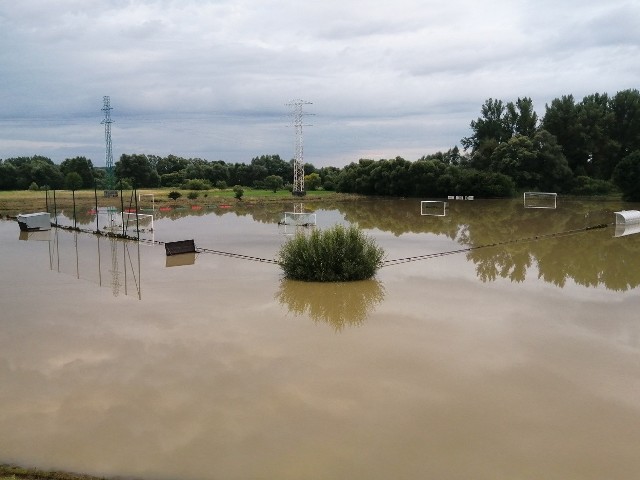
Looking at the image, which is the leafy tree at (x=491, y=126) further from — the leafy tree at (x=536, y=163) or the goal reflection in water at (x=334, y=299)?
the goal reflection in water at (x=334, y=299)

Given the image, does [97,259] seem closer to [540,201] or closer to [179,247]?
[179,247]

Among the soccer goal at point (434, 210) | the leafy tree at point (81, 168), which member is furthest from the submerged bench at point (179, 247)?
the leafy tree at point (81, 168)

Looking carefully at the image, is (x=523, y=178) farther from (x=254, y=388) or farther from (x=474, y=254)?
(x=254, y=388)

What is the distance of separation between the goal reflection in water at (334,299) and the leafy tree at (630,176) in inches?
1527

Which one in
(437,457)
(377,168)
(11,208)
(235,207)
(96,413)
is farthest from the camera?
(377,168)

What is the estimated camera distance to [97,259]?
70.2 ft

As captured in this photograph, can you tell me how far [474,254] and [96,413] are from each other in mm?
17144

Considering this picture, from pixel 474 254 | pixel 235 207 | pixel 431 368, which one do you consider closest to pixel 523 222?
pixel 474 254

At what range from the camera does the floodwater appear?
7.16 metres

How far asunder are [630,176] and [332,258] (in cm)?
3981

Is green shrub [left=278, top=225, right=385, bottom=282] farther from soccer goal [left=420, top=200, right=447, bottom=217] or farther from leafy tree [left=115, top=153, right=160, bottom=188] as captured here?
leafy tree [left=115, top=153, right=160, bottom=188]

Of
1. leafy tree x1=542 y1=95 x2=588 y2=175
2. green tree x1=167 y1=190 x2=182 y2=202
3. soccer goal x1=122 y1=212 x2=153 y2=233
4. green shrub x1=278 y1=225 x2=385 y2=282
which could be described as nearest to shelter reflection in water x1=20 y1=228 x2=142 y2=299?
soccer goal x1=122 y1=212 x2=153 y2=233

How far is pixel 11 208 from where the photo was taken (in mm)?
43250

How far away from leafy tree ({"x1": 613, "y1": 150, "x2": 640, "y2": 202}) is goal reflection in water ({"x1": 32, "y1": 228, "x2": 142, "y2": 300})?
40.2m
